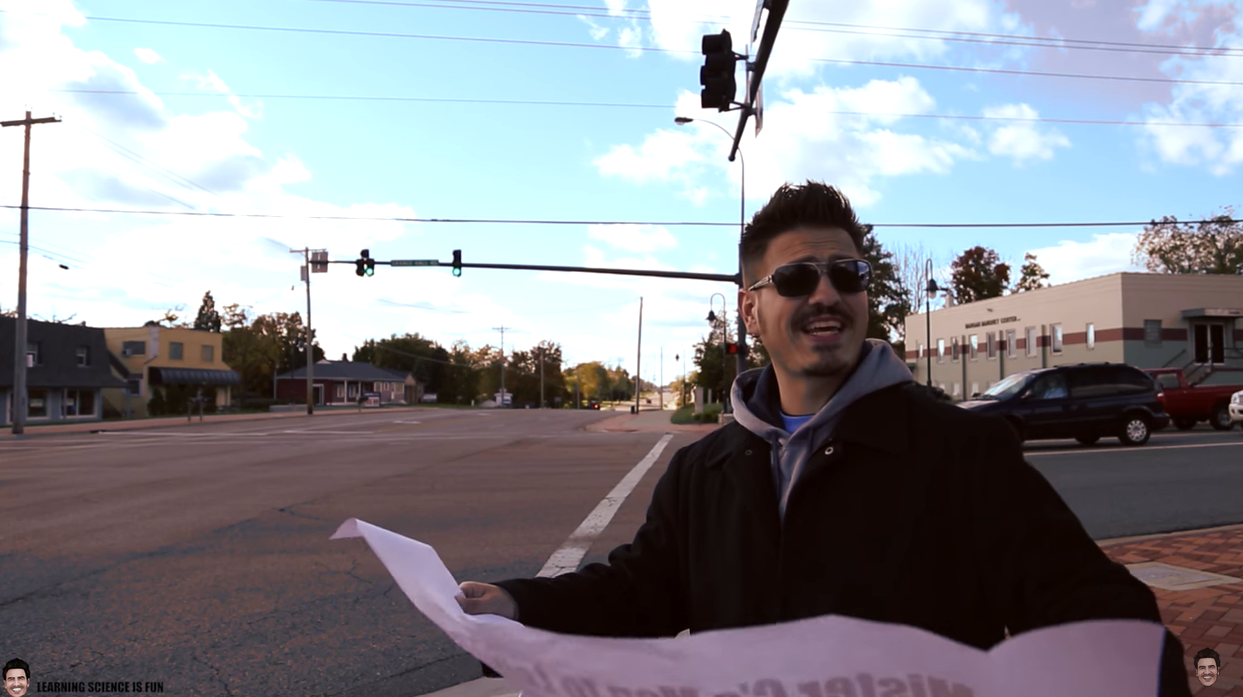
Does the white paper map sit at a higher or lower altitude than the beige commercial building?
lower

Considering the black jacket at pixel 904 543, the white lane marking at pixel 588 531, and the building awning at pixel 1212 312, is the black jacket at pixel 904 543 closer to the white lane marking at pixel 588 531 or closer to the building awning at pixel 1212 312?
the white lane marking at pixel 588 531

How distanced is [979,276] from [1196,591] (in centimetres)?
7618

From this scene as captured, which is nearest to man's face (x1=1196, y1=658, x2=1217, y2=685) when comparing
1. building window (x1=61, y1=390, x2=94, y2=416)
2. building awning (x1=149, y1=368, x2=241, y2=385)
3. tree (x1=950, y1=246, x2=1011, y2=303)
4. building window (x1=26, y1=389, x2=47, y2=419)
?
building window (x1=26, y1=389, x2=47, y2=419)

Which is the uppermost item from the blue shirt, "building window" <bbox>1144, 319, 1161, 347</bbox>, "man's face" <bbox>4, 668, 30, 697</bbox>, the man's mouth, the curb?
"building window" <bbox>1144, 319, 1161, 347</bbox>

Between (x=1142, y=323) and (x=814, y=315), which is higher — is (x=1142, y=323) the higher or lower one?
the higher one

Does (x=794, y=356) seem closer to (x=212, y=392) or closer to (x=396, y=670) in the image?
(x=396, y=670)

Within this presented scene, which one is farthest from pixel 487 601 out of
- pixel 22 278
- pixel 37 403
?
pixel 37 403

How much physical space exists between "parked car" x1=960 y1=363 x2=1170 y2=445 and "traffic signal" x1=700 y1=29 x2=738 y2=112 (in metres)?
8.53

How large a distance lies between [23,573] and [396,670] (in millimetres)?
4274

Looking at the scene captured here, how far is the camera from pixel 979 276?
7575 cm

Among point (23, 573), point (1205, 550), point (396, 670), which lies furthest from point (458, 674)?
point (1205, 550)

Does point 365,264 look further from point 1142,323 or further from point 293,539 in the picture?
point 1142,323

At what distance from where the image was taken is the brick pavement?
12.9ft

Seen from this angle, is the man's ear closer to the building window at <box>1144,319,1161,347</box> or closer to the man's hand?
the man's hand
